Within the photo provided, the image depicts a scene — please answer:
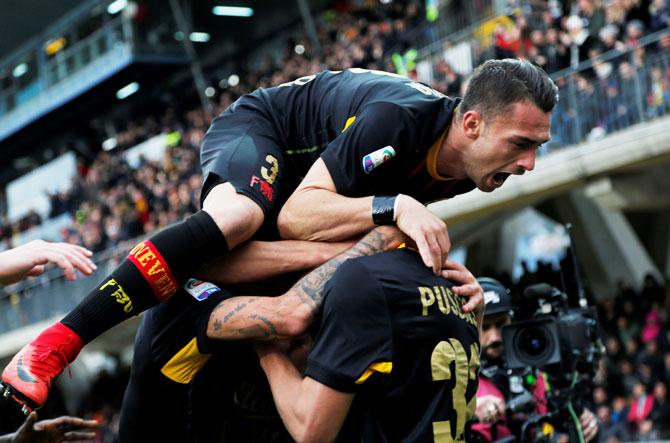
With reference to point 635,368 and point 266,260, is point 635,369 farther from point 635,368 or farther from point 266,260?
point 266,260

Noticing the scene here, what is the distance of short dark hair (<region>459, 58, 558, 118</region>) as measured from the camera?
12.3ft

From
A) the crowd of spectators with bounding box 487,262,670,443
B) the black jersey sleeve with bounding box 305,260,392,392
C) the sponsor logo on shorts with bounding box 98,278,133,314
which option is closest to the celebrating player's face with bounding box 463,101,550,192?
the black jersey sleeve with bounding box 305,260,392,392

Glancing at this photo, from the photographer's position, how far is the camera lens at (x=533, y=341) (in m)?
5.20

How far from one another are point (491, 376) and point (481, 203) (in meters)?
8.87

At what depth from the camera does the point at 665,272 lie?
1677 cm

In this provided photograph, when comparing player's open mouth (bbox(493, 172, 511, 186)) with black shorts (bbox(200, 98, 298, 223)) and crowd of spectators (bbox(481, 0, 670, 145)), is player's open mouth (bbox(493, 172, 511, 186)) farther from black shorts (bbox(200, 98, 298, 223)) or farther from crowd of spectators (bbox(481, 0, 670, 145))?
crowd of spectators (bbox(481, 0, 670, 145))

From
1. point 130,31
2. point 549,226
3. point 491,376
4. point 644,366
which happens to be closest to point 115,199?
point 130,31

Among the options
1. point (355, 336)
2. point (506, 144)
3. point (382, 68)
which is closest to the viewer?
point (355, 336)

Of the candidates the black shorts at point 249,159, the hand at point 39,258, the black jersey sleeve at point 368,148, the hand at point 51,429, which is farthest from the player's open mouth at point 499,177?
the hand at point 51,429

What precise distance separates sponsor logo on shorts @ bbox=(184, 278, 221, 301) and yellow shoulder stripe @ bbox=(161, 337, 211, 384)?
0.52ft

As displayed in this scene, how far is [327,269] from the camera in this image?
11.6 ft

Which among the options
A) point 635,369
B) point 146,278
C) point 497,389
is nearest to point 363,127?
point 146,278

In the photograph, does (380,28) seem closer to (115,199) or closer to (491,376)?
(115,199)

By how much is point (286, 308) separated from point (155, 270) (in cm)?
46
